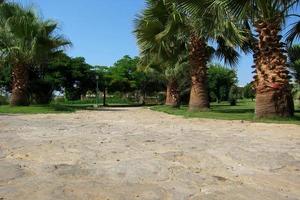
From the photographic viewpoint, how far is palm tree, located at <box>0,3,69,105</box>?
2888cm

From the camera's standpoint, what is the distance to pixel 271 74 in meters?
18.5

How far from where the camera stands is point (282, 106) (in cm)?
1870

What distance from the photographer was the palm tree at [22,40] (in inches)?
1137

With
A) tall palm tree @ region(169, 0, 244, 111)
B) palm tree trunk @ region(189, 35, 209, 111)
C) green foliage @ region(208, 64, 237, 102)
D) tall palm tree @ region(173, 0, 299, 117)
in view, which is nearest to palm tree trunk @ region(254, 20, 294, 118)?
tall palm tree @ region(173, 0, 299, 117)

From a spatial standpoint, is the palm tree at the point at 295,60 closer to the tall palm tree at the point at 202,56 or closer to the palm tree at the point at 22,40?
the tall palm tree at the point at 202,56

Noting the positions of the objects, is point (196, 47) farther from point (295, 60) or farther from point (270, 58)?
point (270, 58)

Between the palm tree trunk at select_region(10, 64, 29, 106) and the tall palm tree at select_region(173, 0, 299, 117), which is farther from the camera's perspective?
the palm tree trunk at select_region(10, 64, 29, 106)

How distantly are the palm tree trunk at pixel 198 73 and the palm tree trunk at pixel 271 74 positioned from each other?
7515 millimetres

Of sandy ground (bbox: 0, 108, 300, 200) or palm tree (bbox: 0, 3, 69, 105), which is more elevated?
palm tree (bbox: 0, 3, 69, 105)

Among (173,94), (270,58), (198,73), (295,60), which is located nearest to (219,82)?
(173,94)

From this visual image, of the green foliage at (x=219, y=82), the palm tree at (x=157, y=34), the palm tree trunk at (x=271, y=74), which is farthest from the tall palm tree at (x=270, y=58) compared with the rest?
the green foliage at (x=219, y=82)

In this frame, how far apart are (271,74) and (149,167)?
11.9m

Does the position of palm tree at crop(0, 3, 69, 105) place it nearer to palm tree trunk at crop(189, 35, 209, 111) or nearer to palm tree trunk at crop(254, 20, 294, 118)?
palm tree trunk at crop(189, 35, 209, 111)

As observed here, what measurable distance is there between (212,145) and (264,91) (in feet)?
29.3
